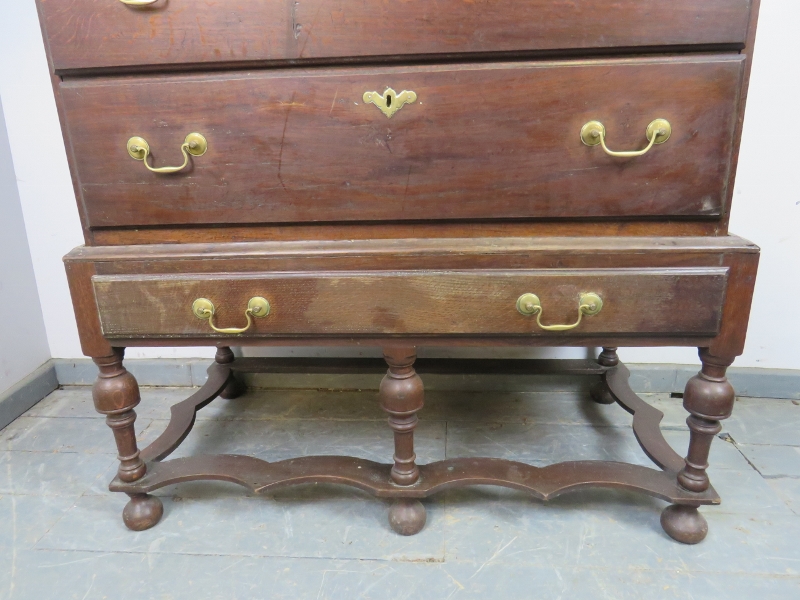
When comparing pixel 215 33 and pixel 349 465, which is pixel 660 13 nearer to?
pixel 215 33

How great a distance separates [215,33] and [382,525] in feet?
3.03

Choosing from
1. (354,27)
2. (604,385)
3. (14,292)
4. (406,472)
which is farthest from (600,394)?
(14,292)

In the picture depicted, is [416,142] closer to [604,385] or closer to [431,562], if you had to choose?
[431,562]

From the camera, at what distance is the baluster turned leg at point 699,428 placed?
95 centimetres

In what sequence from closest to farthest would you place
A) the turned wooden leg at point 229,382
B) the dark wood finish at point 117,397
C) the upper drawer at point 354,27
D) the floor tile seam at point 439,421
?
the upper drawer at point 354,27 < the dark wood finish at point 117,397 < the floor tile seam at point 439,421 < the turned wooden leg at point 229,382

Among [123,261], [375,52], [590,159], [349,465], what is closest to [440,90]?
[375,52]

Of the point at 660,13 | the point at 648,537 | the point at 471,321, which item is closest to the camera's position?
the point at 660,13

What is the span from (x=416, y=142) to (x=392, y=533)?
74 centimetres

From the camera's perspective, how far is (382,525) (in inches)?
43.3

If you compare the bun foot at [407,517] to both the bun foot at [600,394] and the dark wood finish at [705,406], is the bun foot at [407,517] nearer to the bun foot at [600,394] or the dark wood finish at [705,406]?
the dark wood finish at [705,406]

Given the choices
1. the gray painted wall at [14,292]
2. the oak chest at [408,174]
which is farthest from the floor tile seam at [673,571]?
the gray painted wall at [14,292]

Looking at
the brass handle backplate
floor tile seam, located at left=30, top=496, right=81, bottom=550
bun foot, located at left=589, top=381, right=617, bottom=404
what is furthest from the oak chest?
bun foot, located at left=589, top=381, right=617, bottom=404

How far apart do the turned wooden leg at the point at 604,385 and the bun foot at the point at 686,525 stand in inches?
16.1

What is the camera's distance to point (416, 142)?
867mm
